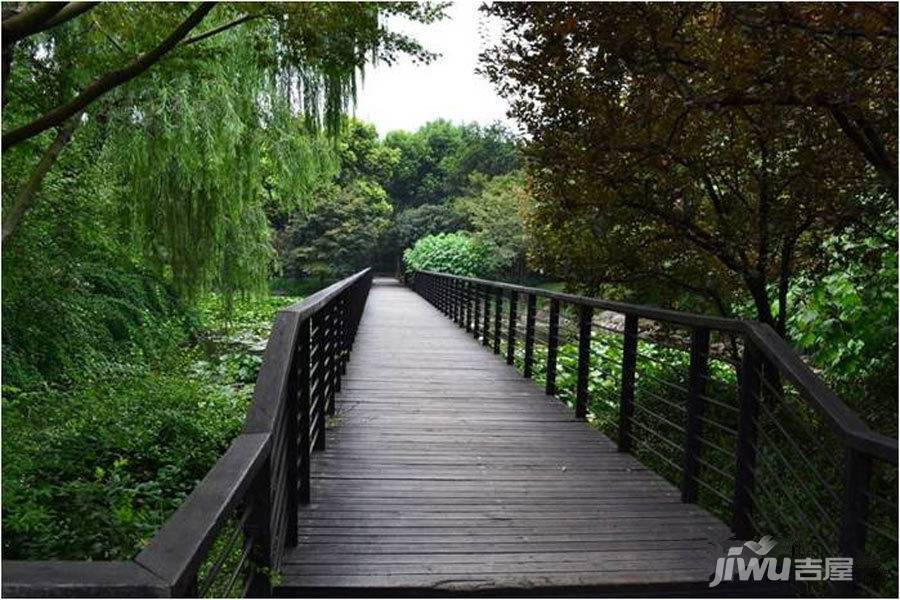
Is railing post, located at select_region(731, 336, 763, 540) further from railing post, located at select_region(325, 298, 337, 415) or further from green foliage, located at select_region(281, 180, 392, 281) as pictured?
green foliage, located at select_region(281, 180, 392, 281)

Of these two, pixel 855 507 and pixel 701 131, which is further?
pixel 701 131

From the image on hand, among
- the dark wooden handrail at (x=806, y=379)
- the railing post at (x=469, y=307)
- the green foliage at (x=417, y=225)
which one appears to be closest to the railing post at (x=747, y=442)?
the dark wooden handrail at (x=806, y=379)

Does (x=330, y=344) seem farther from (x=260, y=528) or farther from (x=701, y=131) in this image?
(x=701, y=131)

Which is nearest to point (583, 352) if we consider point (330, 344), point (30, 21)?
point (330, 344)

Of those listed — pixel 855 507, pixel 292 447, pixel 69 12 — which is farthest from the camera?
pixel 69 12

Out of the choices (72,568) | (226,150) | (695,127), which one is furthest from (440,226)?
(72,568)

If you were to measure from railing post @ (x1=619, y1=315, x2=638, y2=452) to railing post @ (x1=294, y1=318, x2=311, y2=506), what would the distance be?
1875mm

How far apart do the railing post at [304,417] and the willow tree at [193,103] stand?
1769 mm

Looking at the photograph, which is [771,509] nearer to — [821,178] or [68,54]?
[821,178]

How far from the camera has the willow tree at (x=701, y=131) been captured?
107 inches

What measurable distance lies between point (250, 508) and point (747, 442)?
2057 mm

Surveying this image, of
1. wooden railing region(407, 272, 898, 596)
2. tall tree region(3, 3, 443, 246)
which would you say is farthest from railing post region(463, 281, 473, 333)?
tall tree region(3, 3, 443, 246)

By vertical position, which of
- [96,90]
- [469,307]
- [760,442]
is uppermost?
[96,90]

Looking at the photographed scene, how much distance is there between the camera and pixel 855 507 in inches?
82.0
